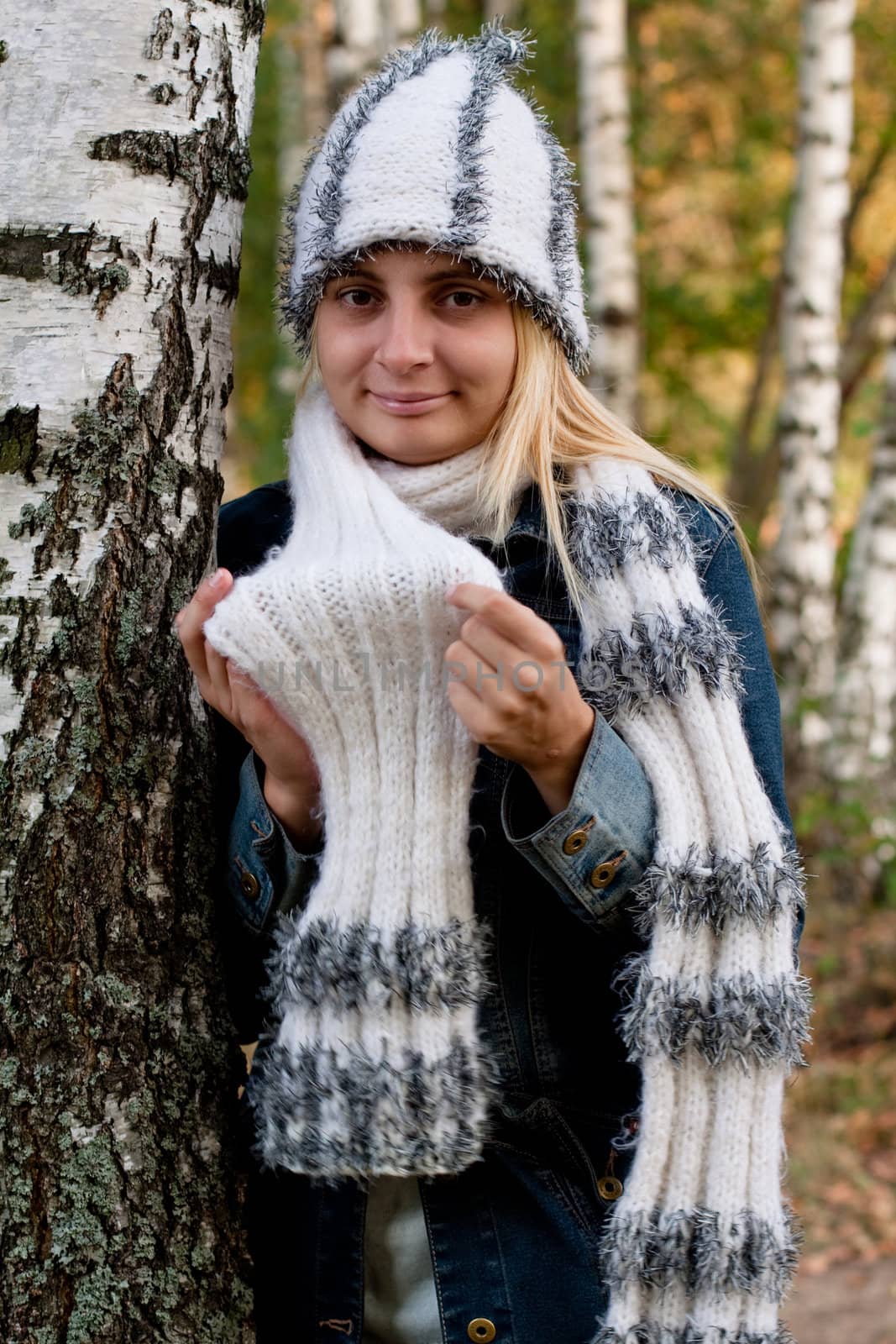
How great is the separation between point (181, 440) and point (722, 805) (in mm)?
884

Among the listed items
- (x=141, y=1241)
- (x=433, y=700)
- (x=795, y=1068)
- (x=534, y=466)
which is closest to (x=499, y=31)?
(x=534, y=466)

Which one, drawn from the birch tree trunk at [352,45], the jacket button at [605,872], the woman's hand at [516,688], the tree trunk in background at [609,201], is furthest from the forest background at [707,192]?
the woman's hand at [516,688]

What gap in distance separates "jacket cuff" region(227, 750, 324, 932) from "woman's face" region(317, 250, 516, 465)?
20.7 inches

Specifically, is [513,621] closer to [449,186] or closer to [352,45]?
[449,186]

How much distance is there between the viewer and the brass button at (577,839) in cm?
164

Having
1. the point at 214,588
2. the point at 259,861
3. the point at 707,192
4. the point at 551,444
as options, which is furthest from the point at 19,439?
the point at 707,192

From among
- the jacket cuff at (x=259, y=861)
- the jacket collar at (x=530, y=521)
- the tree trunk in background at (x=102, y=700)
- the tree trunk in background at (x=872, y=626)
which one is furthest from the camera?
the tree trunk in background at (x=872, y=626)

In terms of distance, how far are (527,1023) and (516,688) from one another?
0.52 m

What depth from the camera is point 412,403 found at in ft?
6.12

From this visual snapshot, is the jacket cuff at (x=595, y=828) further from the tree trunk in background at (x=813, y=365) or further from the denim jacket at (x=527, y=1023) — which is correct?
the tree trunk in background at (x=813, y=365)

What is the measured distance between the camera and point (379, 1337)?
177 cm

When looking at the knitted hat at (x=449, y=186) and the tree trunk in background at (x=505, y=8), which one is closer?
the knitted hat at (x=449, y=186)

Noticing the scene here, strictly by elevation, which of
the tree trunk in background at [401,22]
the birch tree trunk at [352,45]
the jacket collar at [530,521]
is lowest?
the jacket collar at [530,521]

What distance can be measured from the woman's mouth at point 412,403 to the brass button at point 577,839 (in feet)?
2.11
